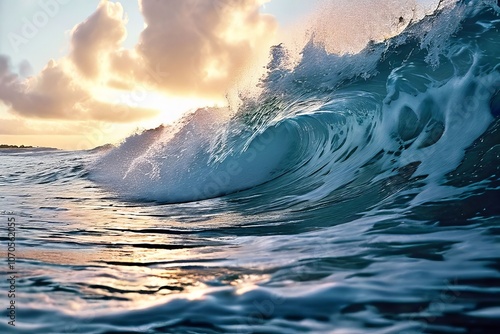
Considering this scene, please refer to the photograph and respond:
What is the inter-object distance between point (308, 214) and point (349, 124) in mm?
3612

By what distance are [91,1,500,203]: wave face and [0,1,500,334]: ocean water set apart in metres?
0.04

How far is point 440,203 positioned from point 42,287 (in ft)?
10.9

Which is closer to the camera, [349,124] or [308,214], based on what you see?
[308,214]

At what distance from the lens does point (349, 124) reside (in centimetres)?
879

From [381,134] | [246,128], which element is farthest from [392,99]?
[246,128]

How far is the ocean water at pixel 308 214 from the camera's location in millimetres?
2326

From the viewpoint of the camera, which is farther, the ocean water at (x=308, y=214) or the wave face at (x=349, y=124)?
the wave face at (x=349, y=124)

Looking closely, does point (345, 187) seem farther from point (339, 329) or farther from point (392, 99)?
point (339, 329)

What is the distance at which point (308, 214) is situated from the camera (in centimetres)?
559

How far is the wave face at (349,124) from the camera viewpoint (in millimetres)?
6480

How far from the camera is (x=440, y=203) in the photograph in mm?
4477

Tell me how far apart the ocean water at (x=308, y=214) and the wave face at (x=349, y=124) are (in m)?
0.04

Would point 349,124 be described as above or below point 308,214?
above

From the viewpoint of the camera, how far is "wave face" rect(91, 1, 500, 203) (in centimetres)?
648
